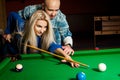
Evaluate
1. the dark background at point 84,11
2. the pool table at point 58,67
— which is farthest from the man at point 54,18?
the dark background at point 84,11

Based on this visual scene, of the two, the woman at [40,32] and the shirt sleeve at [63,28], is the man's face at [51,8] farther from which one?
the shirt sleeve at [63,28]

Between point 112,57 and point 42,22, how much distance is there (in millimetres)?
780

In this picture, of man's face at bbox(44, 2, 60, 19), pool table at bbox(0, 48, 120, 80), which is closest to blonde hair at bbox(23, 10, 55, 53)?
man's face at bbox(44, 2, 60, 19)

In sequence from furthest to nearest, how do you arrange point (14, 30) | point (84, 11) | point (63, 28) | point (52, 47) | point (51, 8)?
point (84, 11) < point (63, 28) < point (14, 30) < point (51, 8) < point (52, 47)

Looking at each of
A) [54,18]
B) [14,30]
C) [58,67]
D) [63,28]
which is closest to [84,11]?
[63,28]

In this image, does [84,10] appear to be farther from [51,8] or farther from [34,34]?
[34,34]

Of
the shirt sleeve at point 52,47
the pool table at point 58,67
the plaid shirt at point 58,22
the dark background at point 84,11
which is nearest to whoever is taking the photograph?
the pool table at point 58,67

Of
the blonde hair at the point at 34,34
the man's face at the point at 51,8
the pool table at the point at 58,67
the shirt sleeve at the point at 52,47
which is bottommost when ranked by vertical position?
the pool table at the point at 58,67

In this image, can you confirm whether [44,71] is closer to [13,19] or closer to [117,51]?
[117,51]

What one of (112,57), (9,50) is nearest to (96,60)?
(112,57)

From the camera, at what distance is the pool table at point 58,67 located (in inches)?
62.9

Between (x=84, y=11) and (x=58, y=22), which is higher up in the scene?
(x=84, y=11)

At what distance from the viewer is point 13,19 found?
8.82 feet

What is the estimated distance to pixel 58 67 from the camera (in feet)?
5.95
